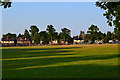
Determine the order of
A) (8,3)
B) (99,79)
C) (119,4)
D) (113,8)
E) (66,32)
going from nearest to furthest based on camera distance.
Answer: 1. (99,79)
2. (8,3)
3. (119,4)
4. (113,8)
5. (66,32)

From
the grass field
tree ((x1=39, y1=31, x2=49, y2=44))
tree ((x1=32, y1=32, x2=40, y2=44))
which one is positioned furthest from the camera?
tree ((x1=39, y1=31, x2=49, y2=44))

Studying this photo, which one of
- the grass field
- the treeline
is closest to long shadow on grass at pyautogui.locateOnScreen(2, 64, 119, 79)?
the grass field

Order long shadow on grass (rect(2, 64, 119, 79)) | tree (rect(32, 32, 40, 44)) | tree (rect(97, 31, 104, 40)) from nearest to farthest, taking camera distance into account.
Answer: long shadow on grass (rect(2, 64, 119, 79)) → tree (rect(97, 31, 104, 40)) → tree (rect(32, 32, 40, 44))

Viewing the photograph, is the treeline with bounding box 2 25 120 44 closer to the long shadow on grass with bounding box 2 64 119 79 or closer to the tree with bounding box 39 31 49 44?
the tree with bounding box 39 31 49 44

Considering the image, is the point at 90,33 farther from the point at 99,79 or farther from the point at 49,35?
the point at 99,79

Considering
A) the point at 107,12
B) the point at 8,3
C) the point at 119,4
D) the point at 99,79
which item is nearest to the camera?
the point at 99,79

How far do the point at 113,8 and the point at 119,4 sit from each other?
2250 mm

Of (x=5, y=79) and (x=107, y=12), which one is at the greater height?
(x=107, y=12)

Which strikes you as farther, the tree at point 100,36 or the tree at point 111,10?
the tree at point 100,36

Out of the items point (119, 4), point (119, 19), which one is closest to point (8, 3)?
point (119, 4)

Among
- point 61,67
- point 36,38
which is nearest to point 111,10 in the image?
point 61,67

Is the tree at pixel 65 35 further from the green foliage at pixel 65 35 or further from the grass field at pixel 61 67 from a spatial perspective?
the grass field at pixel 61 67

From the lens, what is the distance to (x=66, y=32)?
196 metres

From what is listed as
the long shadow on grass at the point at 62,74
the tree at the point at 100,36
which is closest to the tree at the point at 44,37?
the tree at the point at 100,36
